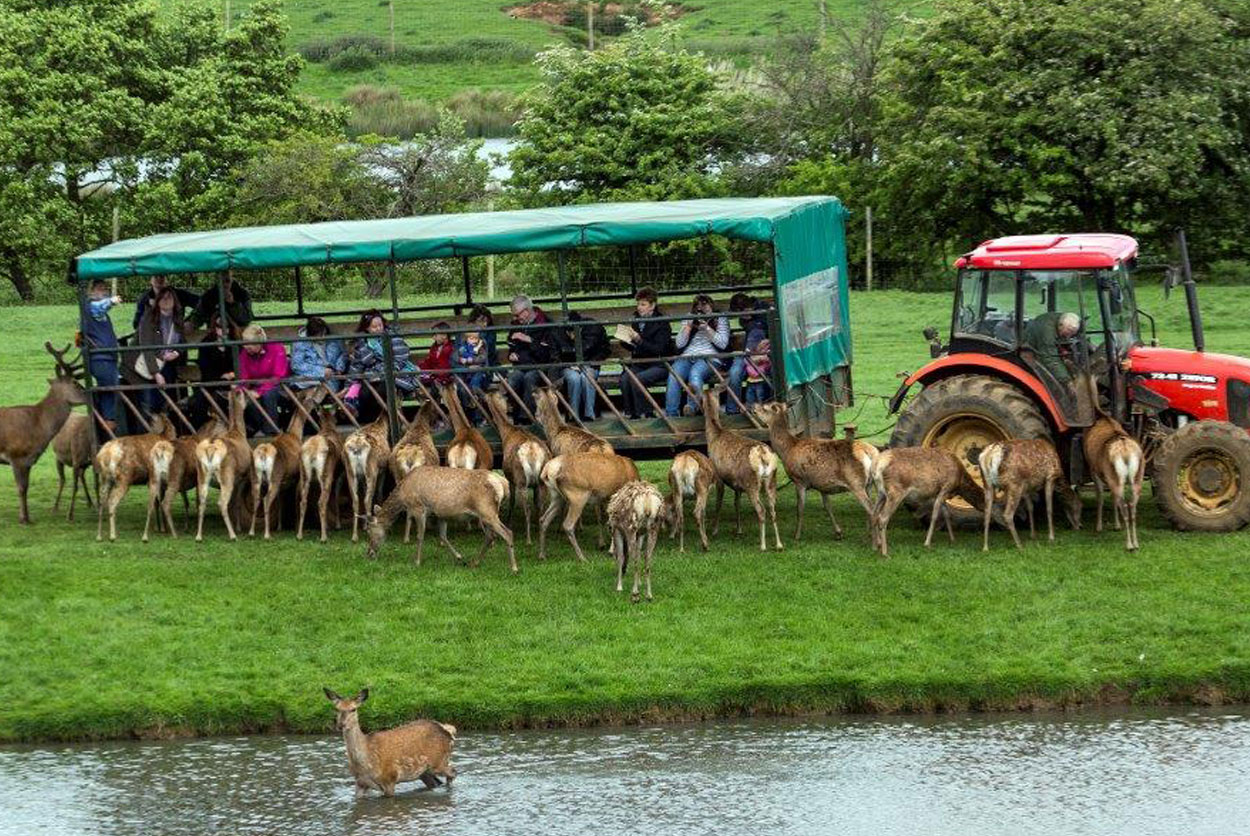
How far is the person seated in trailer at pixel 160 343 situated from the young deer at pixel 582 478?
497cm

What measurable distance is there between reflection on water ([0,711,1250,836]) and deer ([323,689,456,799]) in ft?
0.49

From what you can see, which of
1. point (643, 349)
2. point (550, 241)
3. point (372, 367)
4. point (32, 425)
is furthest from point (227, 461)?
point (643, 349)

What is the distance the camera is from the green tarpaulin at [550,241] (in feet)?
64.4

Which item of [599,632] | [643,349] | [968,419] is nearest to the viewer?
[599,632]

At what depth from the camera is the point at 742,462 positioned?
61.5ft

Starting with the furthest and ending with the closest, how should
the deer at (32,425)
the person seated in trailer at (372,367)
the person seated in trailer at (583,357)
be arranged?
the deer at (32,425)
the person seated in trailer at (372,367)
the person seated in trailer at (583,357)

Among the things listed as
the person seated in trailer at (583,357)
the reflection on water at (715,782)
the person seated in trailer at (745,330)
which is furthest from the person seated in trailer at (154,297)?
the reflection on water at (715,782)

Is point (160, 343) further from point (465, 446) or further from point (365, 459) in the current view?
point (465, 446)

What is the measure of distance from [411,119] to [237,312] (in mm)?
50125

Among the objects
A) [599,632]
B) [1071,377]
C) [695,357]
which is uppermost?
[695,357]

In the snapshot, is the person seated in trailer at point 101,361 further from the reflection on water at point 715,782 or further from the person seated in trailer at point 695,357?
the reflection on water at point 715,782

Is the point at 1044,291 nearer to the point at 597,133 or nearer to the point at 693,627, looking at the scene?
the point at 693,627

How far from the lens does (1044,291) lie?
19.1 meters

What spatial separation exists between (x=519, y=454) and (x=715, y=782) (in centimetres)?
602
